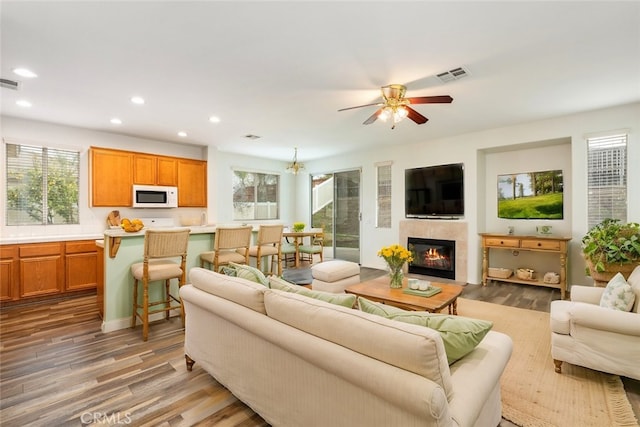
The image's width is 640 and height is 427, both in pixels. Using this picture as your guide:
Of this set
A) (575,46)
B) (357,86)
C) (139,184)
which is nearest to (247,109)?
(357,86)

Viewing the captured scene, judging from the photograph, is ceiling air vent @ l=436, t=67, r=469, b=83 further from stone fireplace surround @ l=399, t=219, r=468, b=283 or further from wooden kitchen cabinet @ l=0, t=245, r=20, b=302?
wooden kitchen cabinet @ l=0, t=245, r=20, b=302

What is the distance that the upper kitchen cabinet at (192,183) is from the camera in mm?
5754

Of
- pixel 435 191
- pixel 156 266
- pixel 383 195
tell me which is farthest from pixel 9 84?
pixel 435 191

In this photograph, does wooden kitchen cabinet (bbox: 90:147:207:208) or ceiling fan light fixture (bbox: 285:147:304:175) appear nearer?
wooden kitchen cabinet (bbox: 90:147:207:208)

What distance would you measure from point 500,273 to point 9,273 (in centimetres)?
724

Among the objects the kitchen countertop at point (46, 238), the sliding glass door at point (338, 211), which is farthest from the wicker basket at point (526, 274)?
the kitchen countertop at point (46, 238)

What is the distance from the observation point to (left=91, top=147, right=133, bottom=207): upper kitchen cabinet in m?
4.75

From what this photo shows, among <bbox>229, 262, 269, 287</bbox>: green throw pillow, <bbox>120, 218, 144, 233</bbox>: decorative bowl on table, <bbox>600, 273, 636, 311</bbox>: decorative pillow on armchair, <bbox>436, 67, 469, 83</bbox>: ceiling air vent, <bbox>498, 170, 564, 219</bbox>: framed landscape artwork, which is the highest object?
<bbox>436, 67, 469, 83</bbox>: ceiling air vent

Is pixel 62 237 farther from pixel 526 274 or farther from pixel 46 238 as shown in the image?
pixel 526 274

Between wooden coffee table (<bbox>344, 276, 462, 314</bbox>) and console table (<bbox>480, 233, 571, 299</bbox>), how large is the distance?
6.83 feet

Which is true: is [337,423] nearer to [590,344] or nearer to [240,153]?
[590,344]

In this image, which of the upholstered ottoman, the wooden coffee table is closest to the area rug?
the wooden coffee table

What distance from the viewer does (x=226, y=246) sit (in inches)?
145

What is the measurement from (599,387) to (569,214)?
3.36 metres
